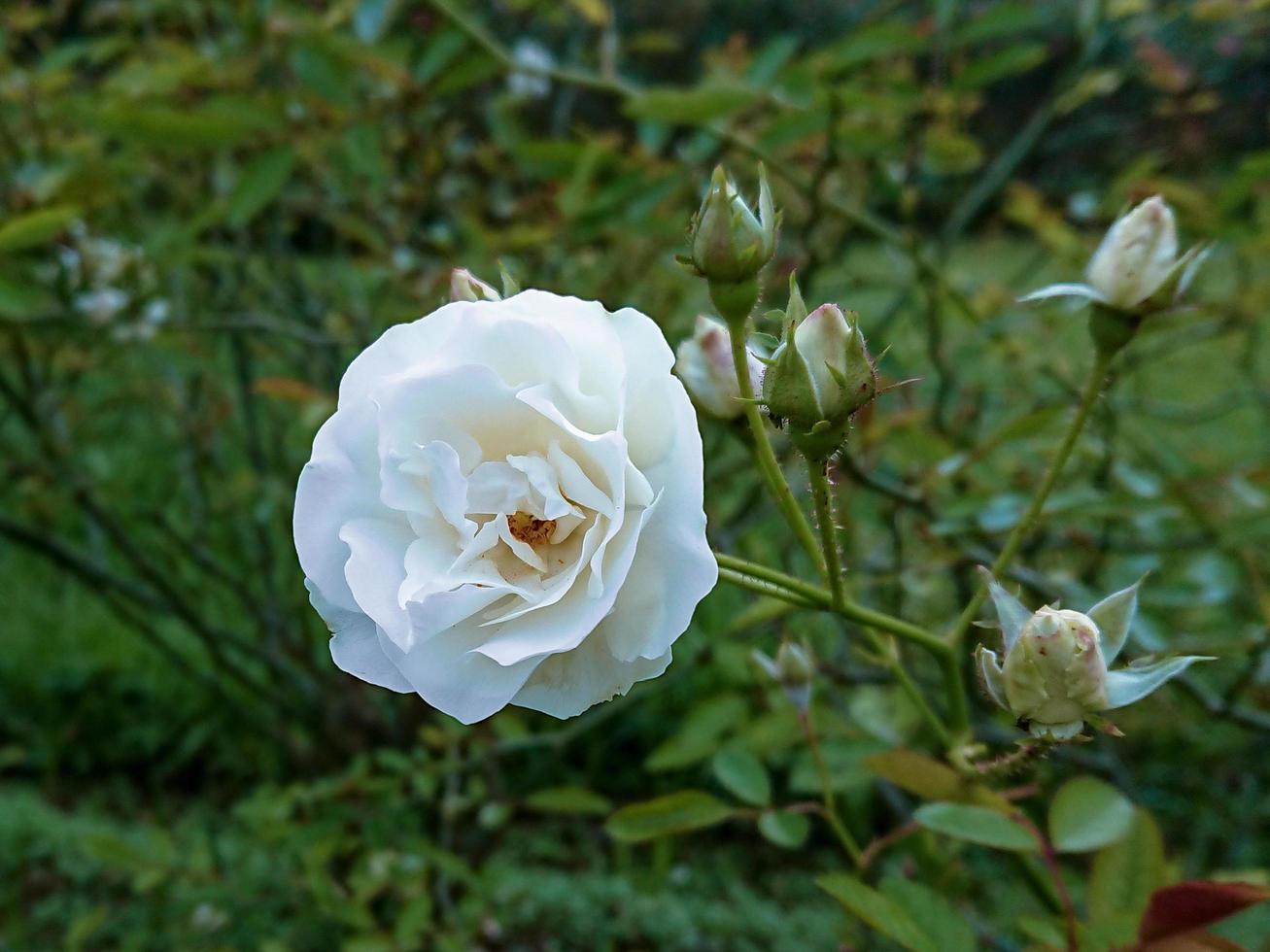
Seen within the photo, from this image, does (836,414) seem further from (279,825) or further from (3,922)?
(3,922)

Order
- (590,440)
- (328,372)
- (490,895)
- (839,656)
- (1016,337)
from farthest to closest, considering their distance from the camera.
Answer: (1016,337)
(328,372)
(490,895)
(839,656)
(590,440)

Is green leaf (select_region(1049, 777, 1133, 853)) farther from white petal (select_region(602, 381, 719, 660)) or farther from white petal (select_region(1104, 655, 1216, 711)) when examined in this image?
white petal (select_region(602, 381, 719, 660))

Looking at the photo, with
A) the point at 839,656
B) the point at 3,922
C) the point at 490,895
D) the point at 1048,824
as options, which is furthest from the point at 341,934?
the point at 1048,824

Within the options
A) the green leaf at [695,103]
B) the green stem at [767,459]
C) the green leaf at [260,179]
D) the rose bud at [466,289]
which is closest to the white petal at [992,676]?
the green stem at [767,459]

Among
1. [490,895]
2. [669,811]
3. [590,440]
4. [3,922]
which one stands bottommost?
[3,922]

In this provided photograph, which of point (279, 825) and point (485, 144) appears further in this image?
point (485, 144)

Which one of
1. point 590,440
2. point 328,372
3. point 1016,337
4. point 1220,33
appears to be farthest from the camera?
point 1220,33

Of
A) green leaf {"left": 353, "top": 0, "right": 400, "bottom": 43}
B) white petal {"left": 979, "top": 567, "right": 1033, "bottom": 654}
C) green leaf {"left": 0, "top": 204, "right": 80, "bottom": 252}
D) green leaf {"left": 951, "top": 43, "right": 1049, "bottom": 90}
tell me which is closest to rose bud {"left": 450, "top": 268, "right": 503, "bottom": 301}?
white petal {"left": 979, "top": 567, "right": 1033, "bottom": 654}
